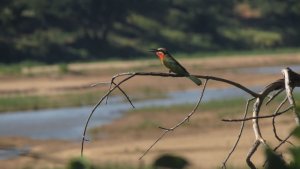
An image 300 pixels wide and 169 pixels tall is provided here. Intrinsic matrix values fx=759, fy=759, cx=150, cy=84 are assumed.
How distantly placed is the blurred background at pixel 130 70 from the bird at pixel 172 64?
44.9ft

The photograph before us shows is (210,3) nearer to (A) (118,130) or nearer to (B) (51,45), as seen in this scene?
(B) (51,45)

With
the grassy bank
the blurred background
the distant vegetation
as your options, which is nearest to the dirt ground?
the blurred background

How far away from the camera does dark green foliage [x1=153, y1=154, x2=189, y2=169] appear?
3.77 ft

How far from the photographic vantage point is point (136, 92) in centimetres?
3600

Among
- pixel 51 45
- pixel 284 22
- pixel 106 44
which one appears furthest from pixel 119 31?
pixel 284 22

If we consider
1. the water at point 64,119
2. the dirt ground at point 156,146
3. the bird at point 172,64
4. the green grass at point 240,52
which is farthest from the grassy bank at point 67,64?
the bird at point 172,64

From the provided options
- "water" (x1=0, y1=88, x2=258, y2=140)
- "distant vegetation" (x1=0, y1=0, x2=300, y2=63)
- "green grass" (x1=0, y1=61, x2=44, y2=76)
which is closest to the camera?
"water" (x1=0, y1=88, x2=258, y2=140)

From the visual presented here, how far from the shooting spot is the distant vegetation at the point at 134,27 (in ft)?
162

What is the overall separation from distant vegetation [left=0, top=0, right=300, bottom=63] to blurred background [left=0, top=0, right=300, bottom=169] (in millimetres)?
78

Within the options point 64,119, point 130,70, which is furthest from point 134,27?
point 64,119

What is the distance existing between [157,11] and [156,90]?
22973 millimetres

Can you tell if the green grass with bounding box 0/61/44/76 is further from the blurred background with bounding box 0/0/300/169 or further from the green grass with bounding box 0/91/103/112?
the green grass with bounding box 0/91/103/112

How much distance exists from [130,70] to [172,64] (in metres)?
43.1

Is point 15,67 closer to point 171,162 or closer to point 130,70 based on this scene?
point 130,70
